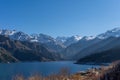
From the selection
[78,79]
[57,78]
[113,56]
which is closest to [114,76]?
[78,79]

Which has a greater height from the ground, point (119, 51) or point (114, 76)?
point (119, 51)

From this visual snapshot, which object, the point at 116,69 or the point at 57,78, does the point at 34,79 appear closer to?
the point at 57,78

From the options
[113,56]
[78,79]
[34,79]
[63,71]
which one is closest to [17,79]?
[34,79]

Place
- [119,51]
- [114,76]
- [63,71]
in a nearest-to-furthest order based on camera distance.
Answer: [114,76], [63,71], [119,51]

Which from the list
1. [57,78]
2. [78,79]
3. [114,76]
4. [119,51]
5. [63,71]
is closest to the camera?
[114,76]

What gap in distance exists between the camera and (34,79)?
2195 cm

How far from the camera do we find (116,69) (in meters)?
16.3

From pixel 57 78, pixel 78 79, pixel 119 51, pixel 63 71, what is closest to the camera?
pixel 78 79

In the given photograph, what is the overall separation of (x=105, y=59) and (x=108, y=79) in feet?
609

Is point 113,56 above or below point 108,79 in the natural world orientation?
above

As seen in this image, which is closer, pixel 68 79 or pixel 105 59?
pixel 68 79

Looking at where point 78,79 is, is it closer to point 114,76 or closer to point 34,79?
point 34,79

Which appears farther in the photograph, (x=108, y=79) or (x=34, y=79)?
(x=34, y=79)

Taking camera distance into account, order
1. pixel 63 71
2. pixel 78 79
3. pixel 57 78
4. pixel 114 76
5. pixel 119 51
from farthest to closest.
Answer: pixel 119 51 → pixel 63 71 → pixel 57 78 → pixel 78 79 → pixel 114 76
